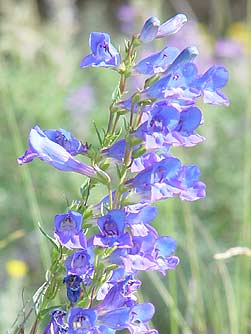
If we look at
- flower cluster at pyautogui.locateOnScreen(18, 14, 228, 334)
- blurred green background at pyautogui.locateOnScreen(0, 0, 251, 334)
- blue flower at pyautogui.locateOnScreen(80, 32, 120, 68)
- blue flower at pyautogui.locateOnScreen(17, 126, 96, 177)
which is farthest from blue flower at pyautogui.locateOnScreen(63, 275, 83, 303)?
blurred green background at pyautogui.locateOnScreen(0, 0, 251, 334)

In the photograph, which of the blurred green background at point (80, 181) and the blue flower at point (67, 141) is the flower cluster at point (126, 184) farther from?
the blurred green background at point (80, 181)

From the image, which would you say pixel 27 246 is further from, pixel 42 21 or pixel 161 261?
pixel 42 21

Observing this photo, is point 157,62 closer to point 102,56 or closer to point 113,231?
point 102,56

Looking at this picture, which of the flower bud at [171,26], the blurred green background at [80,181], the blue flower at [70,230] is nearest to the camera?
the blue flower at [70,230]

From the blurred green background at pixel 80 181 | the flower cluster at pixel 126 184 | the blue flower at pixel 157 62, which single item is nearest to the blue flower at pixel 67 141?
the flower cluster at pixel 126 184

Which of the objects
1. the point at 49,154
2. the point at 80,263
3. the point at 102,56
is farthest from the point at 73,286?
the point at 102,56

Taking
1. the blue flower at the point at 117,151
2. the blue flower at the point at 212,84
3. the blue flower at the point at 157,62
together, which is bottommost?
the blue flower at the point at 117,151

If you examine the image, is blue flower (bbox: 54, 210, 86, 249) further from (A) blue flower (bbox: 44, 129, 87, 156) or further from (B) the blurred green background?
(B) the blurred green background
